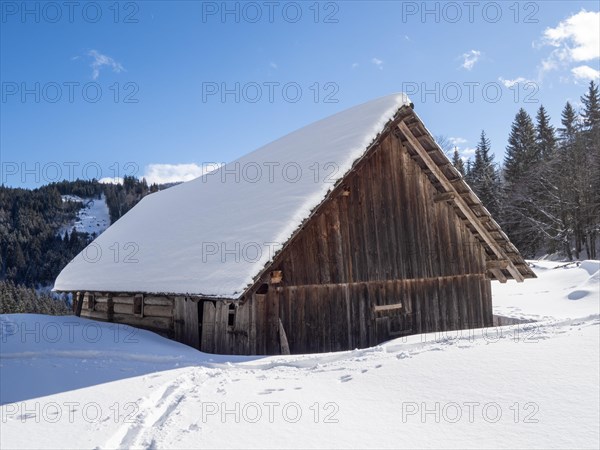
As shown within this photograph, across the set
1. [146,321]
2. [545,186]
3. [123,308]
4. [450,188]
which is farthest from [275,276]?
[545,186]

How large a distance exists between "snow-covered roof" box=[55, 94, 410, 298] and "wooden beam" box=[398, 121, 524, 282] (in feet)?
3.77

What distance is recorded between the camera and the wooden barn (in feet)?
29.6

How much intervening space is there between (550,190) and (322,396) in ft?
130

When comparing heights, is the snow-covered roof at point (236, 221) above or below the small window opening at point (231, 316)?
above

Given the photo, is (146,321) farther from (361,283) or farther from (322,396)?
(322,396)

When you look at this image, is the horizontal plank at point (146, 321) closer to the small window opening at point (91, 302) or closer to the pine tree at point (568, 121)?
the small window opening at point (91, 302)

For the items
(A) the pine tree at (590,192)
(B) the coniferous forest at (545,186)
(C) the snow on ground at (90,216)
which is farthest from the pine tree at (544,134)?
(C) the snow on ground at (90,216)

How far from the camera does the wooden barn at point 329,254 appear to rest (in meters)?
9.01

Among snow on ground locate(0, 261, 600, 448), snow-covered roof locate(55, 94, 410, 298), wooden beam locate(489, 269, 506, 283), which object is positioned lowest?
snow on ground locate(0, 261, 600, 448)

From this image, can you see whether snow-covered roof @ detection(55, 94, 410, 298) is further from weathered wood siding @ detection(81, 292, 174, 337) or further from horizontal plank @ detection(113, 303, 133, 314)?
horizontal plank @ detection(113, 303, 133, 314)

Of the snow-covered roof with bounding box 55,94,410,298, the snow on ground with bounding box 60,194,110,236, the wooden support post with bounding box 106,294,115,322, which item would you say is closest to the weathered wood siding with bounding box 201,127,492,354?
the snow-covered roof with bounding box 55,94,410,298

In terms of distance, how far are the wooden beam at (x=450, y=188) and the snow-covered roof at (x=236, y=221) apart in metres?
1.15

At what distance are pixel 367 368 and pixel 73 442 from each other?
3.54 meters

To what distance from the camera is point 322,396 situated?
5078mm
